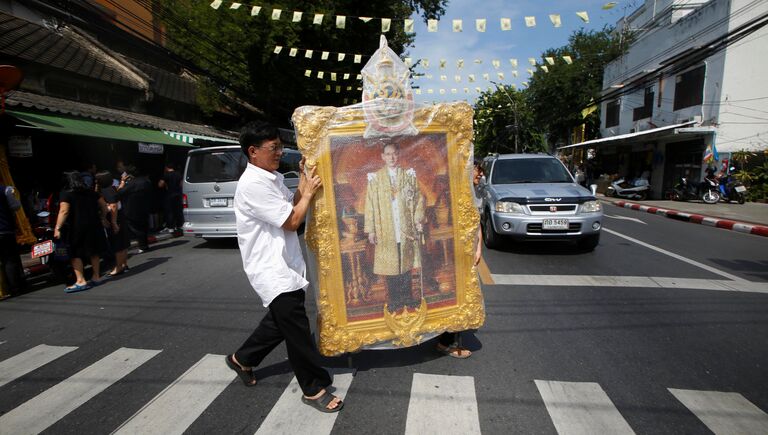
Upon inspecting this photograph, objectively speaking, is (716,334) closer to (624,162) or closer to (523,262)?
(523,262)

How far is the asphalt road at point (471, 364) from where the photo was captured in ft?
8.77

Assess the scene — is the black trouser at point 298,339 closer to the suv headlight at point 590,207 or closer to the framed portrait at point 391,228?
the framed portrait at point 391,228

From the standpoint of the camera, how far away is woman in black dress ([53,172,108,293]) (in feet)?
19.5

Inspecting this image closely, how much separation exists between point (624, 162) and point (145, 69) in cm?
2539

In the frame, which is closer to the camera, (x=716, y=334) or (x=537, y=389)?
(x=537, y=389)

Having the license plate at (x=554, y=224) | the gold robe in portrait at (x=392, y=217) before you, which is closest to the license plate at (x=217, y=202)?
the license plate at (x=554, y=224)

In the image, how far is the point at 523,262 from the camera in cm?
660

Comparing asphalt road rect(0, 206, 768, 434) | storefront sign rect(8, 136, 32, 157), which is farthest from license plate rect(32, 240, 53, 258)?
storefront sign rect(8, 136, 32, 157)

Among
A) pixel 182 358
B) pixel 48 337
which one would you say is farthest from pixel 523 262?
pixel 48 337

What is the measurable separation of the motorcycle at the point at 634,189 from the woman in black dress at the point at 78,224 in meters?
20.2

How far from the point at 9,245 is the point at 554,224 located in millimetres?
7964

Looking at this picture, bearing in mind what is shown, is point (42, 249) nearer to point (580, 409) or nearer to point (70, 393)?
point (70, 393)

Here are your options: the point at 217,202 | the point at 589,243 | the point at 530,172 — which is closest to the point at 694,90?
the point at 530,172

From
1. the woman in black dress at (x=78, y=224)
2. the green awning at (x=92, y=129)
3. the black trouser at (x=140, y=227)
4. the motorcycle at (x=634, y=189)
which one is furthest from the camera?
the motorcycle at (x=634, y=189)
